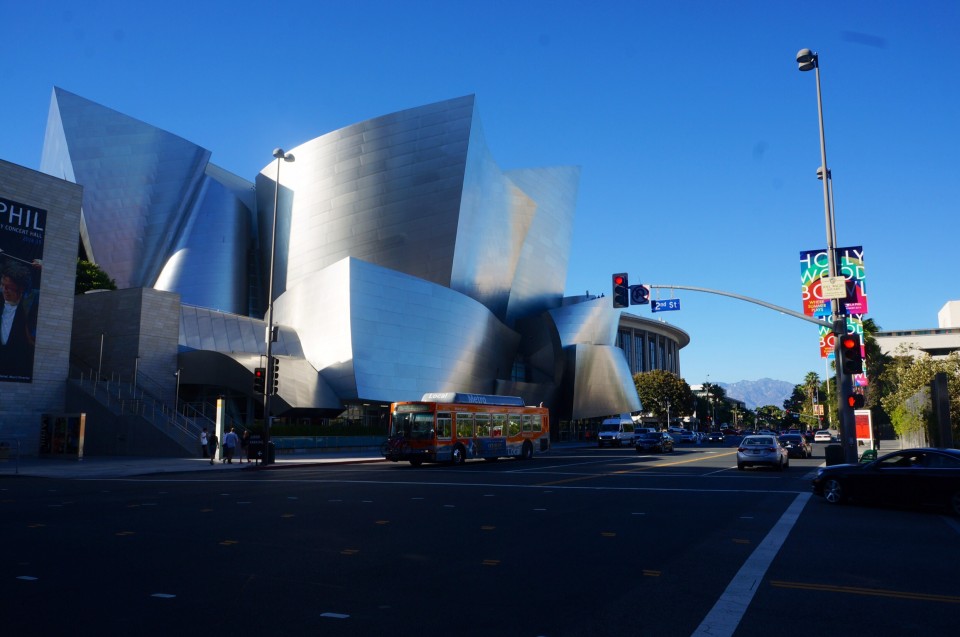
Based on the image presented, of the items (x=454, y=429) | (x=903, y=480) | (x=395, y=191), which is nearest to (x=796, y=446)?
(x=454, y=429)

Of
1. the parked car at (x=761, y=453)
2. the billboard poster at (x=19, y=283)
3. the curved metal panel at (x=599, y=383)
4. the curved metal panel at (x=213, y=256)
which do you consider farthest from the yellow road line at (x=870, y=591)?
the curved metal panel at (x=213, y=256)

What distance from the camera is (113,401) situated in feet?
126

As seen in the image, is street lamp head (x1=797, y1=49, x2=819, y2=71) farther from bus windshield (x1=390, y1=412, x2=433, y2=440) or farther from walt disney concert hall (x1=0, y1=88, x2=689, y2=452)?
walt disney concert hall (x1=0, y1=88, x2=689, y2=452)

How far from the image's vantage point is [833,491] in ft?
51.5

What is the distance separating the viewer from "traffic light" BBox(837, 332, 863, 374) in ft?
64.3

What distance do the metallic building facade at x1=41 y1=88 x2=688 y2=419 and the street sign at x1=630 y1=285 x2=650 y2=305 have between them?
30.1 metres

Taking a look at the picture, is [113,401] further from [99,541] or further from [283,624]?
[283,624]

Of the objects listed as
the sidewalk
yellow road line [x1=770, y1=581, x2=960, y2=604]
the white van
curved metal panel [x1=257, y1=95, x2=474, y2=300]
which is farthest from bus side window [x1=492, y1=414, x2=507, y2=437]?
curved metal panel [x1=257, y1=95, x2=474, y2=300]

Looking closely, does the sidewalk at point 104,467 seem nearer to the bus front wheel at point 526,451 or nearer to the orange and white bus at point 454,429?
the orange and white bus at point 454,429

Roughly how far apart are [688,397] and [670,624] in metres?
106

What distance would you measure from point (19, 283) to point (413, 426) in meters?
21.4

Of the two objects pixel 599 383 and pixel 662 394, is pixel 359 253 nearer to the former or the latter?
pixel 599 383

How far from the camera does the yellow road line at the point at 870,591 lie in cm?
694

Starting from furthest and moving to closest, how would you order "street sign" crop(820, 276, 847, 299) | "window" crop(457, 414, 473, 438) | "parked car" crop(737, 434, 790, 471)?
1. "window" crop(457, 414, 473, 438)
2. "parked car" crop(737, 434, 790, 471)
3. "street sign" crop(820, 276, 847, 299)
